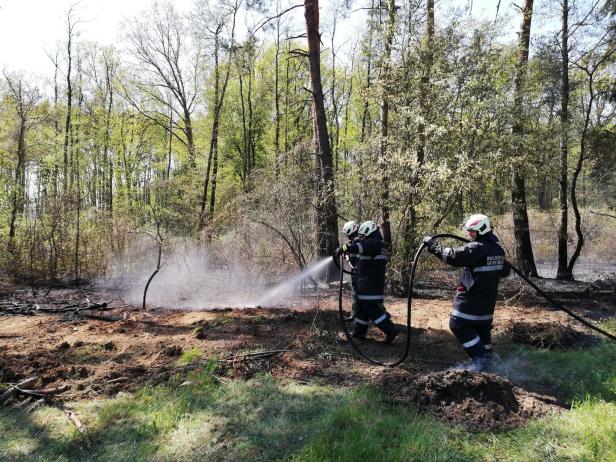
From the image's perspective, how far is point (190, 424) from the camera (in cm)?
385

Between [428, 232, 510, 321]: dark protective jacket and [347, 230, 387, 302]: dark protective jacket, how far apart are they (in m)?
1.50

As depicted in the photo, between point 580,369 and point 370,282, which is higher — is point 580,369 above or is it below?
below

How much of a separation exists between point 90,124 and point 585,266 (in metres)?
26.7

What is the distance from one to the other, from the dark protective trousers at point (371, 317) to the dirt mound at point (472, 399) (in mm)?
1997

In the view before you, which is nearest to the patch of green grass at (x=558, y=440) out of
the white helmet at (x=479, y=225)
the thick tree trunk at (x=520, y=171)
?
the white helmet at (x=479, y=225)

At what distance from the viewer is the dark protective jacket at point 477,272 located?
4.86m

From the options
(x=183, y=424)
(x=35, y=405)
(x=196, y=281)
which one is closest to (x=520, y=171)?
(x=183, y=424)

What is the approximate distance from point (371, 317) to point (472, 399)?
259 centimetres

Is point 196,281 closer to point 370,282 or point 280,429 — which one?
point 370,282

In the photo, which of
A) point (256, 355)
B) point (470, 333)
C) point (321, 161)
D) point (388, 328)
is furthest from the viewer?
point (321, 161)

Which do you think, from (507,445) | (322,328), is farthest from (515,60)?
(507,445)

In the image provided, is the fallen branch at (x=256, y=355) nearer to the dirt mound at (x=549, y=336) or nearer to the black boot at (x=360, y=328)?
the black boot at (x=360, y=328)

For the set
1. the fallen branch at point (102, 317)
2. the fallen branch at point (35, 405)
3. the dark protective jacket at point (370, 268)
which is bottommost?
the fallen branch at point (35, 405)

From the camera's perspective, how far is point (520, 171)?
970 centimetres
